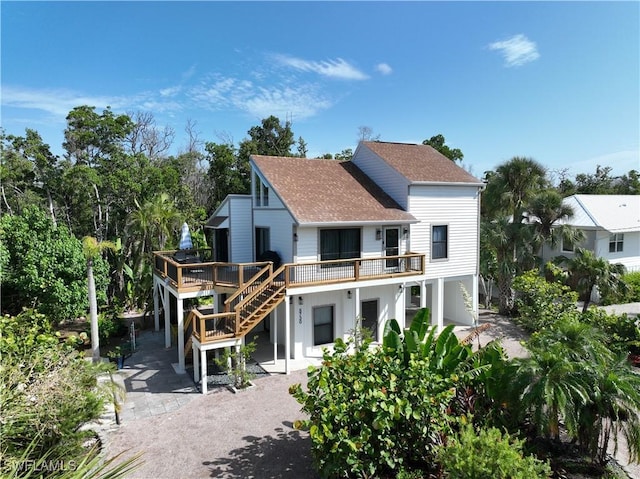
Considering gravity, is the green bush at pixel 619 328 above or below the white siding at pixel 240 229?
below

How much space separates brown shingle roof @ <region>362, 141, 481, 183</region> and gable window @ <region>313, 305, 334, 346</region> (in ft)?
22.8

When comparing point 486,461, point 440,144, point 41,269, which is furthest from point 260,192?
point 440,144

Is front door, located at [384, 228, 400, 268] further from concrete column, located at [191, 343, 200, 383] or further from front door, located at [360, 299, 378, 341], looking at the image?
concrete column, located at [191, 343, 200, 383]

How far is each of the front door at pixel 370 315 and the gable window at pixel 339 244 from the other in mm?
2266

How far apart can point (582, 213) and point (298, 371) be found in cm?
2328

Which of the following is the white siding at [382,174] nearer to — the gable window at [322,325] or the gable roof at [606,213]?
the gable window at [322,325]

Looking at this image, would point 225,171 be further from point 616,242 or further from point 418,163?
point 616,242

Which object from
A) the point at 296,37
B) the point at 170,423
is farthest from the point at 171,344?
the point at 296,37

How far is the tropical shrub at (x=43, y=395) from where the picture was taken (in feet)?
19.7

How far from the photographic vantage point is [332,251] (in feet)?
51.1

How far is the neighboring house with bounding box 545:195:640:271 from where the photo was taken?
24.4 m

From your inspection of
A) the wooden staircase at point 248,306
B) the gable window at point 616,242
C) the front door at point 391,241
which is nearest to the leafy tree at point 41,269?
the wooden staircase at point 248,306

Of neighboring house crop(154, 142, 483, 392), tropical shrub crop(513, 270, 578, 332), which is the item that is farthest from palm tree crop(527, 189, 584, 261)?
neighboring house crop(154, 142, 483, 392)

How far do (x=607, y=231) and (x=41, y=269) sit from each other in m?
30.9
